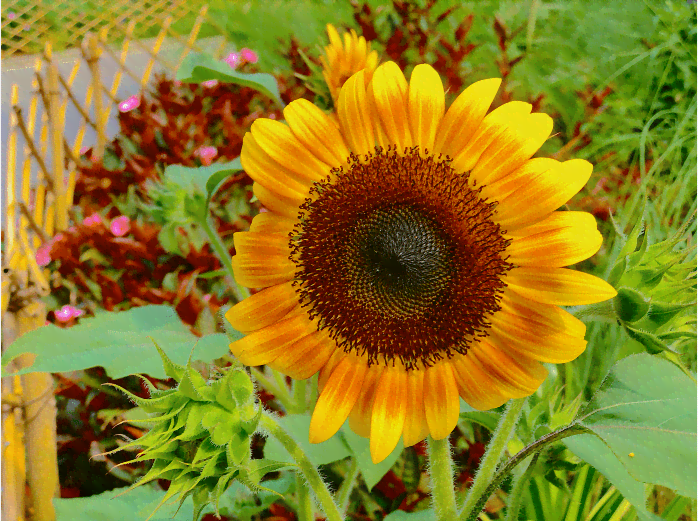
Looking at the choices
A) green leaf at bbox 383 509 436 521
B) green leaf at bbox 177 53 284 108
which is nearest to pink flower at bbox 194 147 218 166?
green leaf at bbox 177 53 284 108

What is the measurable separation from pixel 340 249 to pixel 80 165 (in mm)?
776

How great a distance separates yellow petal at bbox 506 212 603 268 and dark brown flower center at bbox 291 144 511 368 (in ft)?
0.05

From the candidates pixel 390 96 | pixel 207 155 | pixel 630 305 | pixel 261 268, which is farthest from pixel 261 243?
pixel 207 155

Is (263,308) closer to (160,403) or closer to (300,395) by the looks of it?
(160,403)

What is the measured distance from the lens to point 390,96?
1.15 ft

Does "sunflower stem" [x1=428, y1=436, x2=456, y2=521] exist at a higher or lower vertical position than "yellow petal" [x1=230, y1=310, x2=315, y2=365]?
lower

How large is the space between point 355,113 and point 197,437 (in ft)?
0.68

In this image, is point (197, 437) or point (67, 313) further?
point (67, 313)

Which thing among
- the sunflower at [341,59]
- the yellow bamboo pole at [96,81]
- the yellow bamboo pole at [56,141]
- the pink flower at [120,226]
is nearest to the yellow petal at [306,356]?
the sunflower at [341,59]

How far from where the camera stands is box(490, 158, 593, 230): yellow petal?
33 cm

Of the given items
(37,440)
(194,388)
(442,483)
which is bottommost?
(37,440)

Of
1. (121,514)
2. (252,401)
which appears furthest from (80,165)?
(252,401)

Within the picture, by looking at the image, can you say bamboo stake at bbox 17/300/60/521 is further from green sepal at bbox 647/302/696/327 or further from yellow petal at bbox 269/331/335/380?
green sepal at bbox 647/302/696/327

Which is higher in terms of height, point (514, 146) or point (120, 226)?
point (514, 146)
